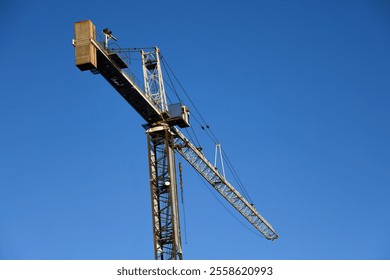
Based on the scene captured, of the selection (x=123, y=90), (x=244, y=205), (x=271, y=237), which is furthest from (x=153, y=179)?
(x=271, y=237)

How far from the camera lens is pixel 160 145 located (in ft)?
218

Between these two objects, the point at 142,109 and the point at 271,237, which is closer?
the point at 142,109

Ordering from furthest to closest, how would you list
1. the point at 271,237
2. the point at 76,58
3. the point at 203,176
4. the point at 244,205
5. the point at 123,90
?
the point at 271,237 → the point at 244,205 → the point at 203,176 → the point at 123,90 → the point at 76,58

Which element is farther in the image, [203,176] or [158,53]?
[203,176]

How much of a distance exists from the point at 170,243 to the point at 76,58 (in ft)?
58.3

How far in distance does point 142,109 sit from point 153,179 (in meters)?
6.35
